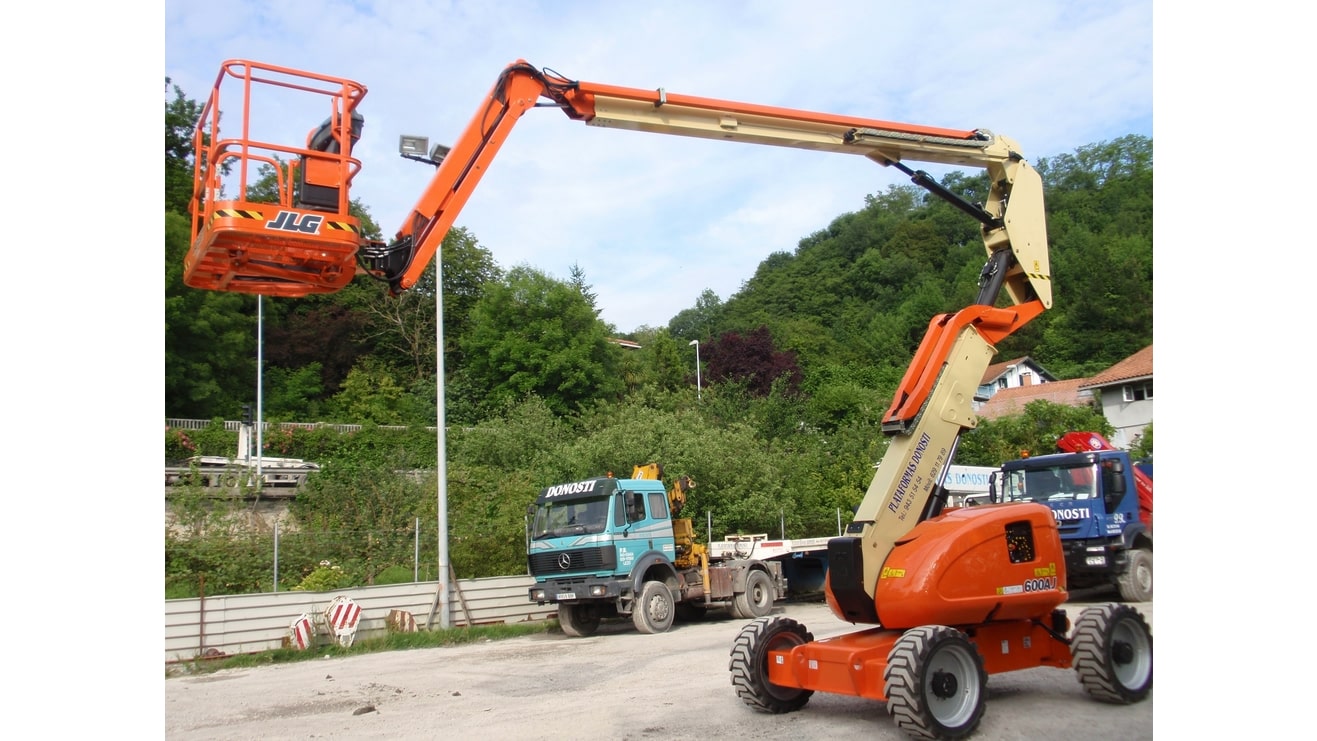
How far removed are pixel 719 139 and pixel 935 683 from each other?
4.79m

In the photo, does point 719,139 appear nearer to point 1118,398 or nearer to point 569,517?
point 569,517

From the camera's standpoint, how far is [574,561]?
16781mm

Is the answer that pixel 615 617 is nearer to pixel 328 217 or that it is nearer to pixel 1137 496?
pixel 1137 496

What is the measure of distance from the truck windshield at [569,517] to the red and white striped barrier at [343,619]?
3.34 meters

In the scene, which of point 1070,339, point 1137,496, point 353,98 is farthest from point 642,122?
point 1070,339

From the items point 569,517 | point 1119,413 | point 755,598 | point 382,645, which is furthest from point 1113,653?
point 1119,413

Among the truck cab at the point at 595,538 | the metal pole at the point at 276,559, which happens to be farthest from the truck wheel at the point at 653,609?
the metal pole at the point at 276,559

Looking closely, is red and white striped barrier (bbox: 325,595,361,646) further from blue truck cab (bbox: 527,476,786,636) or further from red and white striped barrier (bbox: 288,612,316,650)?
blue truck cab (bbox: 527,476,786,636)

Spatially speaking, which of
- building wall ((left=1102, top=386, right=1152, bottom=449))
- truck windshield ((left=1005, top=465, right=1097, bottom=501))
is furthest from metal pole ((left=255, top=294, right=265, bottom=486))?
building wall ((left=1102, top=386, right=1152, bottom=449))

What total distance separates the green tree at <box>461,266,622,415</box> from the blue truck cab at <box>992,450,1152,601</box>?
1255 inches

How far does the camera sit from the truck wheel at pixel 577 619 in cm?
1738

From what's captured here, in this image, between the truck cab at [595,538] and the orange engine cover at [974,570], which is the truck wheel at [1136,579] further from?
the orange engine cover at [974,570]

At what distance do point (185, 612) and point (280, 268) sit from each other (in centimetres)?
1111

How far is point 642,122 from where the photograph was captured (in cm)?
808
